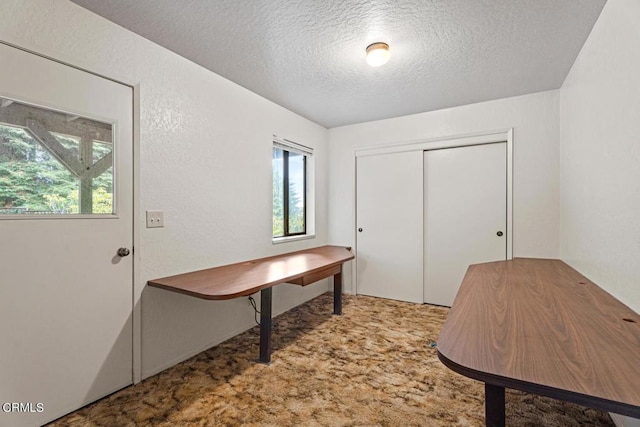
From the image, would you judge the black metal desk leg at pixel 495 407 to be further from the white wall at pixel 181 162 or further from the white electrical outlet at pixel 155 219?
the white electrical outlet at pixel 155 219

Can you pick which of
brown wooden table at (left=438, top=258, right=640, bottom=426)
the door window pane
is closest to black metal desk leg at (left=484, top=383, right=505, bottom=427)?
brown wooden table at (left=438, top=258, right=640, bottom=426)

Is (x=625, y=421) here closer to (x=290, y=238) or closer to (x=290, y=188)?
(x=290, y=238)

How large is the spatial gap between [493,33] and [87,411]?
3470mm

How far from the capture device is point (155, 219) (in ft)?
6.79

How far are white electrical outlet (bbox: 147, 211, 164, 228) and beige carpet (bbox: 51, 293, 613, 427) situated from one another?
3.47 ft

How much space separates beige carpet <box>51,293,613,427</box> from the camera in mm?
1611

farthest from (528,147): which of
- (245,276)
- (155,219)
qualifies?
(155,219)

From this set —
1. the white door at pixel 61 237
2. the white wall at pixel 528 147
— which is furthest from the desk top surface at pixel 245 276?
the white wall at pixel 528 147

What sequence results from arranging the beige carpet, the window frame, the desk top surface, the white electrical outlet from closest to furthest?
the beige carpet, the desk top surface, the white electrical outlet, the window frame

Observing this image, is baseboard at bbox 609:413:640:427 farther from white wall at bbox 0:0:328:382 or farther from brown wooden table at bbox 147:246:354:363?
white wall at bbox 0:0:328:382

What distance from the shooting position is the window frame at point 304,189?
341 centimetres

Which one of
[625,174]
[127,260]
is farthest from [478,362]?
[127,260]

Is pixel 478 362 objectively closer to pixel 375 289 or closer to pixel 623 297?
pixel 623 297

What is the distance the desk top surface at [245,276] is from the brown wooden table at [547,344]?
4.04 ft
